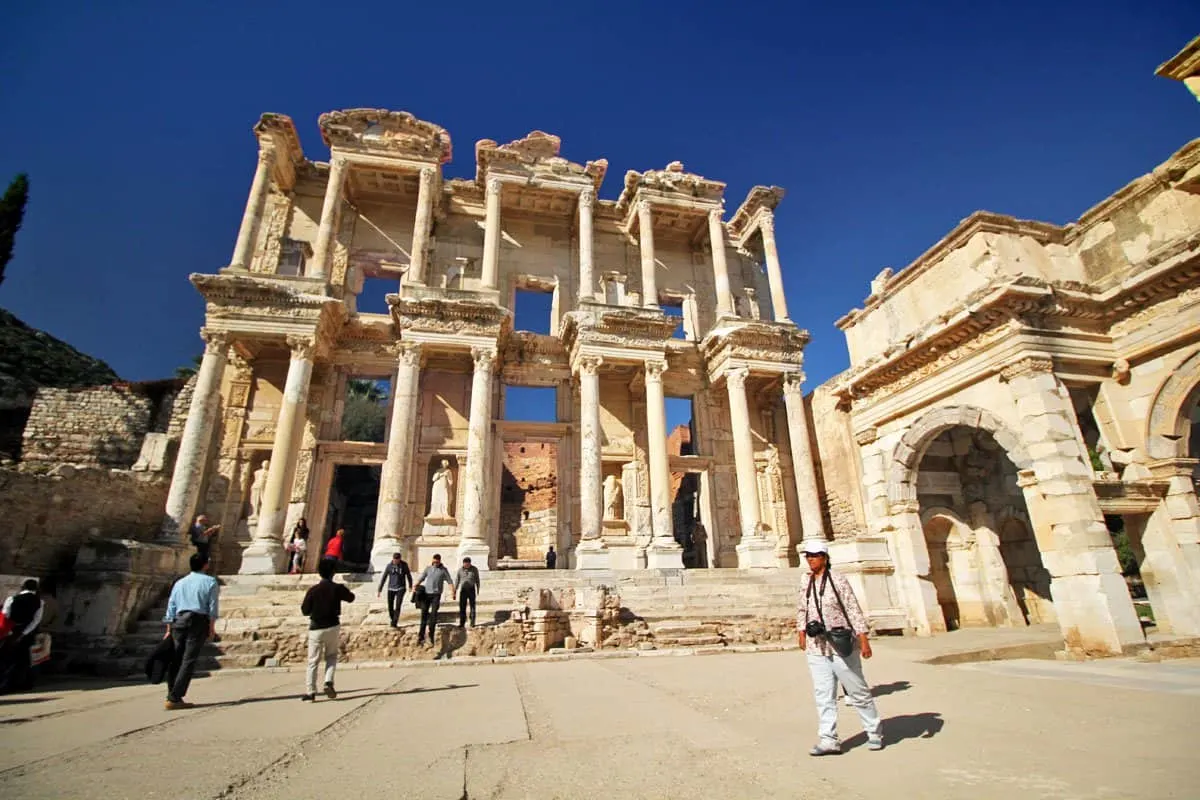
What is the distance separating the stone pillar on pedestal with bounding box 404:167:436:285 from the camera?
17.2 metres

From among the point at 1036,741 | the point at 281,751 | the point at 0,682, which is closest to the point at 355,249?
the point at 0,682

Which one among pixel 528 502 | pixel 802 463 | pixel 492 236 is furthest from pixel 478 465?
pixel 528 502

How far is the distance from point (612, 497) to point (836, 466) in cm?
687

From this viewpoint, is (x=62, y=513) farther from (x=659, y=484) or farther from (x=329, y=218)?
(x=659, y=484)

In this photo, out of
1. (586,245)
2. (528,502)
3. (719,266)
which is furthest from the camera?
(528,502)

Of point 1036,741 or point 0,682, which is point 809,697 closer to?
point 1036,741

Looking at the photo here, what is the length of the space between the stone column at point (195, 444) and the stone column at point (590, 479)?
9.48 m

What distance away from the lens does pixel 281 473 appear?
14.3 metres

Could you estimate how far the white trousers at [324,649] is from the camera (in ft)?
18.6

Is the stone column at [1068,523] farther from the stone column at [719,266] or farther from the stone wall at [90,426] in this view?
the stone wall at [90,426]

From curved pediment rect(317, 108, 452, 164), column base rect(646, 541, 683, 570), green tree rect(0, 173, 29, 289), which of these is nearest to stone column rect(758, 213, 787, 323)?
column base rect(646, 541, 683, 570)

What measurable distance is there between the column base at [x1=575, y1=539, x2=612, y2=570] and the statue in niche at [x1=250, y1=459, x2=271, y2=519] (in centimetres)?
886

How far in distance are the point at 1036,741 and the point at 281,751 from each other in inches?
193

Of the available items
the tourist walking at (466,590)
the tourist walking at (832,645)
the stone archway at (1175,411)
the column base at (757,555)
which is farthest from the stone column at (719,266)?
the tourist walking at (832,645)
